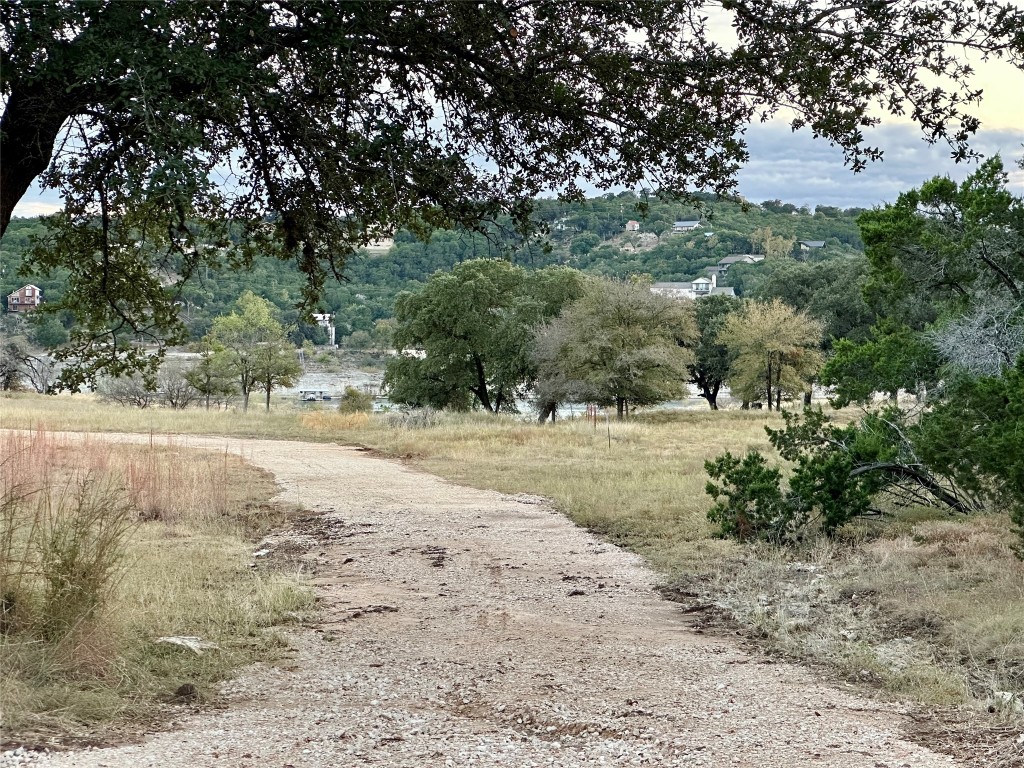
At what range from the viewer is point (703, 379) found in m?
58.0

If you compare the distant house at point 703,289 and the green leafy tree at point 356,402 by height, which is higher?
the distant house at point 703,289

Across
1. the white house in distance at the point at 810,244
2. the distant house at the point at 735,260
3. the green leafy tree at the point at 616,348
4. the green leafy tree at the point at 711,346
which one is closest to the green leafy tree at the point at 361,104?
the green leafy tree at the point at 616,348

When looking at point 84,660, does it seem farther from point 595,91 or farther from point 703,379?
point 703,379

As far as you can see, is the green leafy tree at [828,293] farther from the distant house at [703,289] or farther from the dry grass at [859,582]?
the dry grass at [859,582]

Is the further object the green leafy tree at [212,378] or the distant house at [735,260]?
the distant house at [735,260]

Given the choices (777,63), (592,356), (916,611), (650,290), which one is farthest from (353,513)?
(650,290)

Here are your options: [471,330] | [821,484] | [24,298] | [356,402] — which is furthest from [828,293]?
[24,298]

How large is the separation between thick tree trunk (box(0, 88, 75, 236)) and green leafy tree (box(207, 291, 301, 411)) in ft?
122

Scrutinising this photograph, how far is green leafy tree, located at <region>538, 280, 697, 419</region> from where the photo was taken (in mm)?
39031

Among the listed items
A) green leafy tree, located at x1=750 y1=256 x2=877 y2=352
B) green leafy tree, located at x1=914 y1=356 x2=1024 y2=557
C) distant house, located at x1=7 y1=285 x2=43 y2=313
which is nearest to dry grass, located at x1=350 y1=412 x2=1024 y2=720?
green leafy tree, located at x1=914 y1=356 x2=1024 y2=557

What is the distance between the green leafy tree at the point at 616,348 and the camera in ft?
128

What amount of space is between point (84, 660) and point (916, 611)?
557cm

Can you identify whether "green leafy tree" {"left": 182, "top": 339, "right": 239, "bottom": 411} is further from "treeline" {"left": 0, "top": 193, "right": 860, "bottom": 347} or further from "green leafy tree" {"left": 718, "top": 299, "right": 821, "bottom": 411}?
"green leafy tree" {"left": 718, "top": 299, "right": 821, "bottom": 411}

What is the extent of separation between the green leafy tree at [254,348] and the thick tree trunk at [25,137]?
122ft
